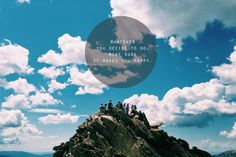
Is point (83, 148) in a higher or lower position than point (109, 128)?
lower

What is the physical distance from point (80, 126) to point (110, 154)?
9.87 m

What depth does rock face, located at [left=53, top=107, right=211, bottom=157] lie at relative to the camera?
2557 inches

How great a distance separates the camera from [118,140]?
2704 inches

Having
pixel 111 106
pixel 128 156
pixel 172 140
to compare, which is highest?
pixel 111 106

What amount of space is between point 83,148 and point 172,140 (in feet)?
83.5

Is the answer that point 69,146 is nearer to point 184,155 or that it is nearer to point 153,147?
point 153,147

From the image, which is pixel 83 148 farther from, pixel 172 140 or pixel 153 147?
pixel 172 140

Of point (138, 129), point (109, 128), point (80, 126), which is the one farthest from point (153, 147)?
point (80, 126)

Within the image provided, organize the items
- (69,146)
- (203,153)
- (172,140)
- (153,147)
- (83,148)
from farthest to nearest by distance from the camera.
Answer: (203,153) → (172,140) → (153,147) → (69,146) → (83,148)

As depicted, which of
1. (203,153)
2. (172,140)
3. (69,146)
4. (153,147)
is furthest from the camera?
(203,153)

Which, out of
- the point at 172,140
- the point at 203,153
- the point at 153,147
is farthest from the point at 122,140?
the point at 203,153

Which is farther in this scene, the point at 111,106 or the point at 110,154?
the point at 111,106

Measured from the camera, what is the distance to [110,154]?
64.7 meters

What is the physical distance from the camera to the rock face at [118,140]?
64938 millimetres
